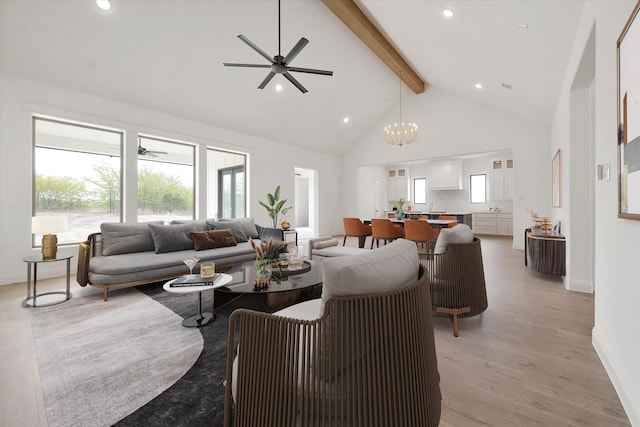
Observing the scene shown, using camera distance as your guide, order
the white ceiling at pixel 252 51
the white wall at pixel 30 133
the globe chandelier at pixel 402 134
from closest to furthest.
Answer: the white ceiling at pixel 252 51 → the white wall at pixel 30 133 → the globe chandelier at pixel 402 134

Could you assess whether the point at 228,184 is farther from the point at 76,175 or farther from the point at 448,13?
the point at 448,13

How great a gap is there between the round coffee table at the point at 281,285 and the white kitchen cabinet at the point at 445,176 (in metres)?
8.15

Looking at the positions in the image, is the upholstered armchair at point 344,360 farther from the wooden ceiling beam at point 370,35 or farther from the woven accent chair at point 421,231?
the woven accent chair at point 421,231

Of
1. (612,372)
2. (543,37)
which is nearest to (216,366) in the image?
(612,372)

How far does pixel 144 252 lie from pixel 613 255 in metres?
4.90

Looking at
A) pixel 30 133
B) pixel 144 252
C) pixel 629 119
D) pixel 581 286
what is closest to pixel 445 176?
pixel 581 286

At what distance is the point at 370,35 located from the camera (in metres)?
4.91

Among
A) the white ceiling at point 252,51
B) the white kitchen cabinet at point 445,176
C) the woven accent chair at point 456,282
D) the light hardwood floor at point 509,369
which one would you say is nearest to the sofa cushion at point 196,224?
the light hardwood floor at point 509,369

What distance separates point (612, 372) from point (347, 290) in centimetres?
196

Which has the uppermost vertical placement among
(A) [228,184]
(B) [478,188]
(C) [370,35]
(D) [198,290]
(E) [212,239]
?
(C) [370,35]

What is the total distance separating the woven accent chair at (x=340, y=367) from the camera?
966mm

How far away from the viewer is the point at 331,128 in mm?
8078

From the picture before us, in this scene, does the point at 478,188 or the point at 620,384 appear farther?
the point at 478,188

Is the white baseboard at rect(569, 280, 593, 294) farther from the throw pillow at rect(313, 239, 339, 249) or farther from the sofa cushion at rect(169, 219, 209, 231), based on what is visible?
the sofa cushion at rect(169, 219, 209, 231)
